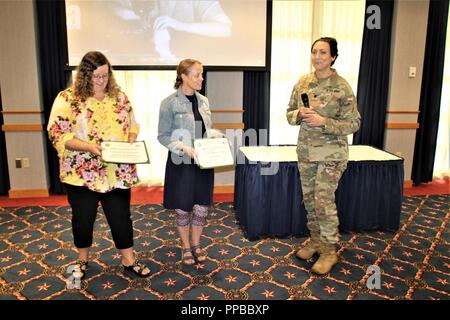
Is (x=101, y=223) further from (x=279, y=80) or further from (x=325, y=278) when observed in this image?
(x=279, y=80)

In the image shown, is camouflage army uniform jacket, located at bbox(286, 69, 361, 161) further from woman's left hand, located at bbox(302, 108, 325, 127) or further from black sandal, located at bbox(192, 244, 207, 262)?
black sandal, located at bbox(192, 244, 207, 262)

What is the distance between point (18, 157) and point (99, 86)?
2740 mm

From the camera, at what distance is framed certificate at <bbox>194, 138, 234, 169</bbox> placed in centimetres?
276

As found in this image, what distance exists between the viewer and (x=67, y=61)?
4.66 meters

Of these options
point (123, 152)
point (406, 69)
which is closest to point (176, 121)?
point (123, 152)

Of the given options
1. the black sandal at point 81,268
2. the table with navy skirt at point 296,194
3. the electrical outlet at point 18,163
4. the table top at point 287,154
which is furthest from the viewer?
the electrical outlet at point 18,163

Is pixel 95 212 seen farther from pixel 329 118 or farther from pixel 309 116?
pixel 329 118

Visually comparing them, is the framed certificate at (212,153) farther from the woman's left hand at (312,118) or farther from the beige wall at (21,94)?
the beige wall at (21,94)

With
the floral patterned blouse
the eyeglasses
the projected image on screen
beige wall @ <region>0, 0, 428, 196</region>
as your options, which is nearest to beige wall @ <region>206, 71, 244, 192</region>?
beige wall @ <region>0, 0, 428, 196</region>

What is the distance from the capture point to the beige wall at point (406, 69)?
495 cm

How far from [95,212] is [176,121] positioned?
0.82 metres

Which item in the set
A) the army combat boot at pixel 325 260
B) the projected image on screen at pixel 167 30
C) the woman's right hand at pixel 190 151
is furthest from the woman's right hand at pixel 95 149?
the projected image on screen at pixel 167 30

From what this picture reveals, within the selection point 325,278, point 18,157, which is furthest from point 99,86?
point 18,157

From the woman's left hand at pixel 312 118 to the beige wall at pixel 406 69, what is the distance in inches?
108
